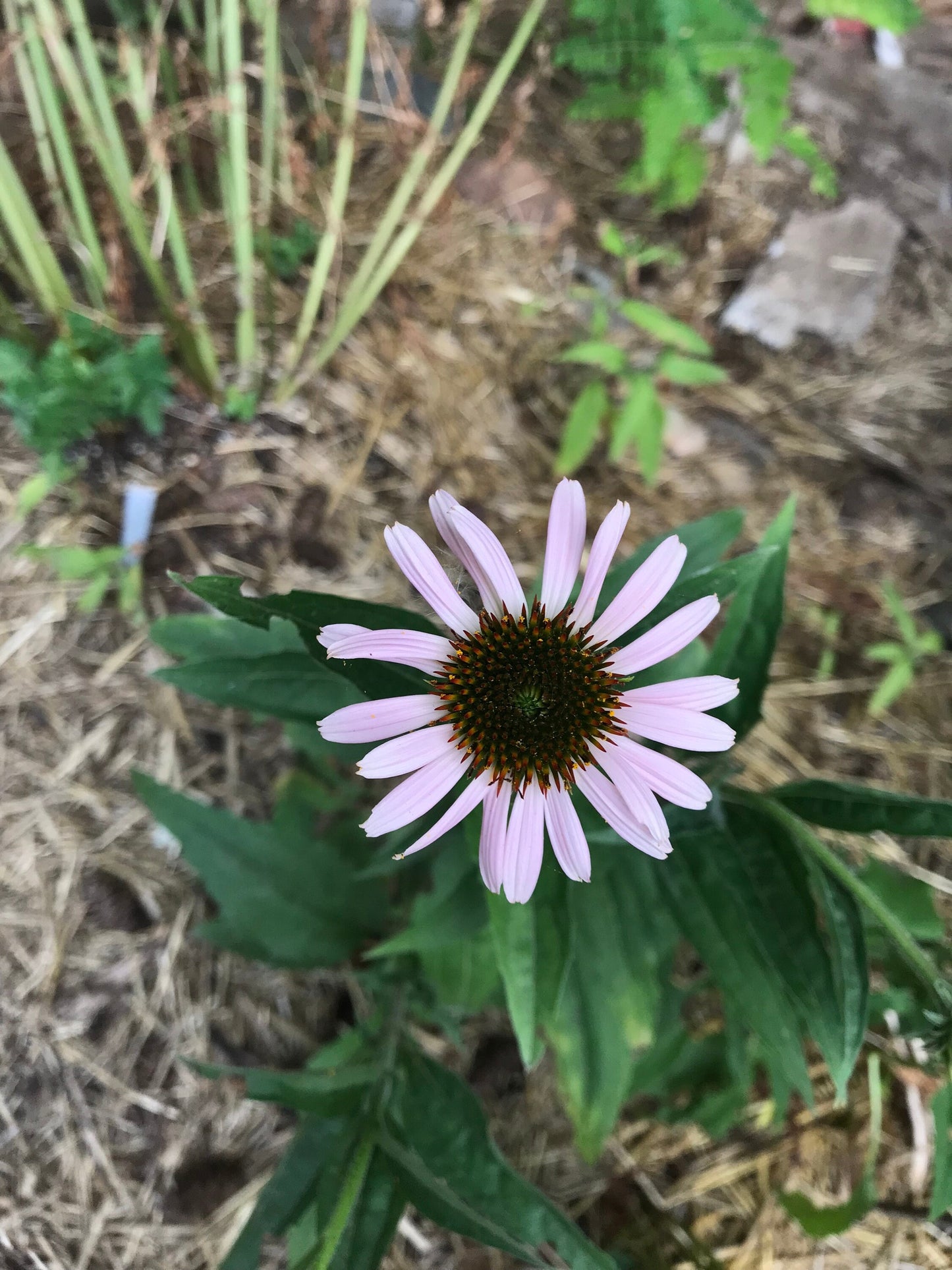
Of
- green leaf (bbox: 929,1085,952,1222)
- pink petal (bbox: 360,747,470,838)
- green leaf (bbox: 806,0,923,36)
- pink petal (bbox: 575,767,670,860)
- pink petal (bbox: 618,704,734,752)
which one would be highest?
green leaf (bbox: 806,0,923,36)

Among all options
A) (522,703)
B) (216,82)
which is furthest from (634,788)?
(216,82)

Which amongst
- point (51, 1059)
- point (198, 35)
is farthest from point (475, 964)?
point (198, 35)

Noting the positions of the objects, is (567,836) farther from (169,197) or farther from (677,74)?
(677,74)

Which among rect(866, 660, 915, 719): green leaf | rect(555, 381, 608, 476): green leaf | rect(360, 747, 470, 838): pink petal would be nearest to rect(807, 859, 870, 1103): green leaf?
rect(360, 747, 470, 838): pink petal

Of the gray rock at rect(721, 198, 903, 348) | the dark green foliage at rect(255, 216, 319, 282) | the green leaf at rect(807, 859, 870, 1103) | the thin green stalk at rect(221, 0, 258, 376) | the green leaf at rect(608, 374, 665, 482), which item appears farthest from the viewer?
the gray rock at rect(721, 198, 903, 348)

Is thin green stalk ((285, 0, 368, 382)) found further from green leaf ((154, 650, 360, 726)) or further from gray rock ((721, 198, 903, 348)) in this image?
gray rock ((721, 198, 903, 348))
